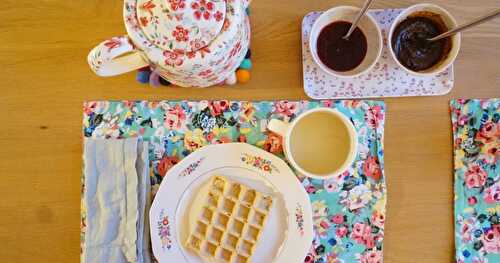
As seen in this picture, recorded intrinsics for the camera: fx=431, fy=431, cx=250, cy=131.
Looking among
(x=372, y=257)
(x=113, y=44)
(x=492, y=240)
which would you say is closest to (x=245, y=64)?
(x=113, y=44)

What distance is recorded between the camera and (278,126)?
24.9 inches

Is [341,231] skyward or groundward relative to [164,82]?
groundward

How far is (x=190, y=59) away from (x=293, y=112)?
0.73ft

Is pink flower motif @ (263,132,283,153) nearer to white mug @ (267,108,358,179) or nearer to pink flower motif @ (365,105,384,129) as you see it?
white mug @ (267,108,358,179)

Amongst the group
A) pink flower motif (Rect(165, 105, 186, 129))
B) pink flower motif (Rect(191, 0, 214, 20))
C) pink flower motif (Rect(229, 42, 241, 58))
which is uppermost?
pink flower motif (Rect(191, 0, 214, 20))

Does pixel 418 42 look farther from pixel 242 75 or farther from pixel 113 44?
pixel 113 44

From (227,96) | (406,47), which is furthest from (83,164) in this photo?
(406,47)

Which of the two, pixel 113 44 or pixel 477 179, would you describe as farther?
pixel 477 179

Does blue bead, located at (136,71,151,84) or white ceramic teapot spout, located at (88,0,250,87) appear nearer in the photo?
white ceramic teapot spout, located at (88,0,250,87)

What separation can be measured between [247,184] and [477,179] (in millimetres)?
359

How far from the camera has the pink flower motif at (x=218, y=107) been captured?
680mm

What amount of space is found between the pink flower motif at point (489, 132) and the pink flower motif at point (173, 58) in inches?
19.0

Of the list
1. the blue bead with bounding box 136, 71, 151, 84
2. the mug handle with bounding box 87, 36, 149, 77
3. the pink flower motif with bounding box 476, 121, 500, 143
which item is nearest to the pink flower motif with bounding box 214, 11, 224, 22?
the mug handle with bounding box 87, 36, 149, 77

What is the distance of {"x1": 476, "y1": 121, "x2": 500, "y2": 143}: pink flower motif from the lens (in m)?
0.68
